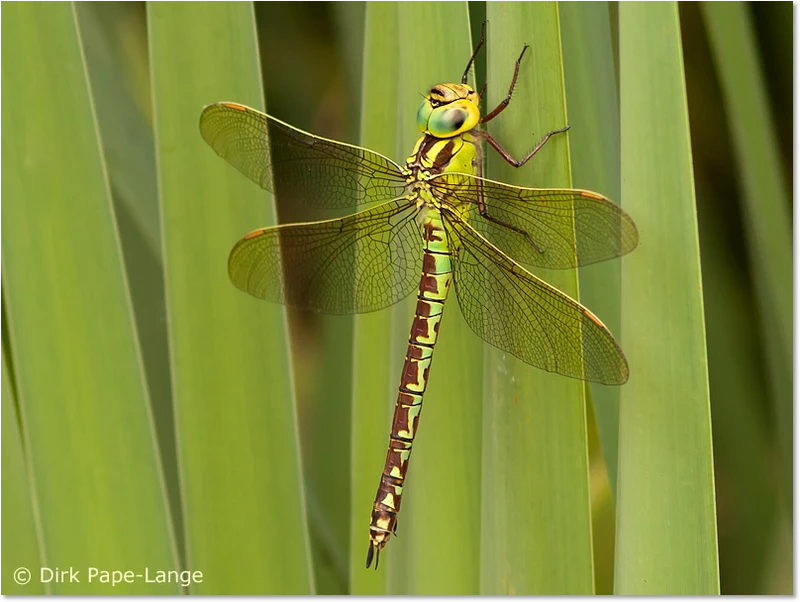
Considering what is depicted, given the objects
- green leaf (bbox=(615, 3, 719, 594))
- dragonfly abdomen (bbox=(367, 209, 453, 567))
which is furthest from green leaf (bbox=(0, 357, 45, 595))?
green leaf (bbox=(615, 3, 719, 594))

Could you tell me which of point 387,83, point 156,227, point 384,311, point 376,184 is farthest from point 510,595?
point 156,227

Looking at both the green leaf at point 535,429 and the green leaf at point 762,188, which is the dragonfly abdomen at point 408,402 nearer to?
the green leaf at point 535,429

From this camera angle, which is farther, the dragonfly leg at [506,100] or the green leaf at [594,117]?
the green leaf at [594,117]

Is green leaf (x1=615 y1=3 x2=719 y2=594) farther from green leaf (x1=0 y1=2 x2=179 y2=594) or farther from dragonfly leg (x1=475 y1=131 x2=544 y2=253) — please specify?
green leaf (x1=0 y1=2 x2=179 y2=594)

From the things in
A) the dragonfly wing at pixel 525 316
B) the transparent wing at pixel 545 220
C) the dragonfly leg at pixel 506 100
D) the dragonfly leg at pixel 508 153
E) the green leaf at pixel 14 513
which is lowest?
the green leaf at pixel 14 513

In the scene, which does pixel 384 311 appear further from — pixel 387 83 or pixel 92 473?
pixel 92 473

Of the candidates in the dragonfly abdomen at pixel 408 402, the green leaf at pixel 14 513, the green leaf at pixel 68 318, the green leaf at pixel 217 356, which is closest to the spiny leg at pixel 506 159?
the dragonfly abdomen at pixel 408 402

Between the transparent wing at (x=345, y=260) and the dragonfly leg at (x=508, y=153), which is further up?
the dragonfly leg at (x=508, y=153)
